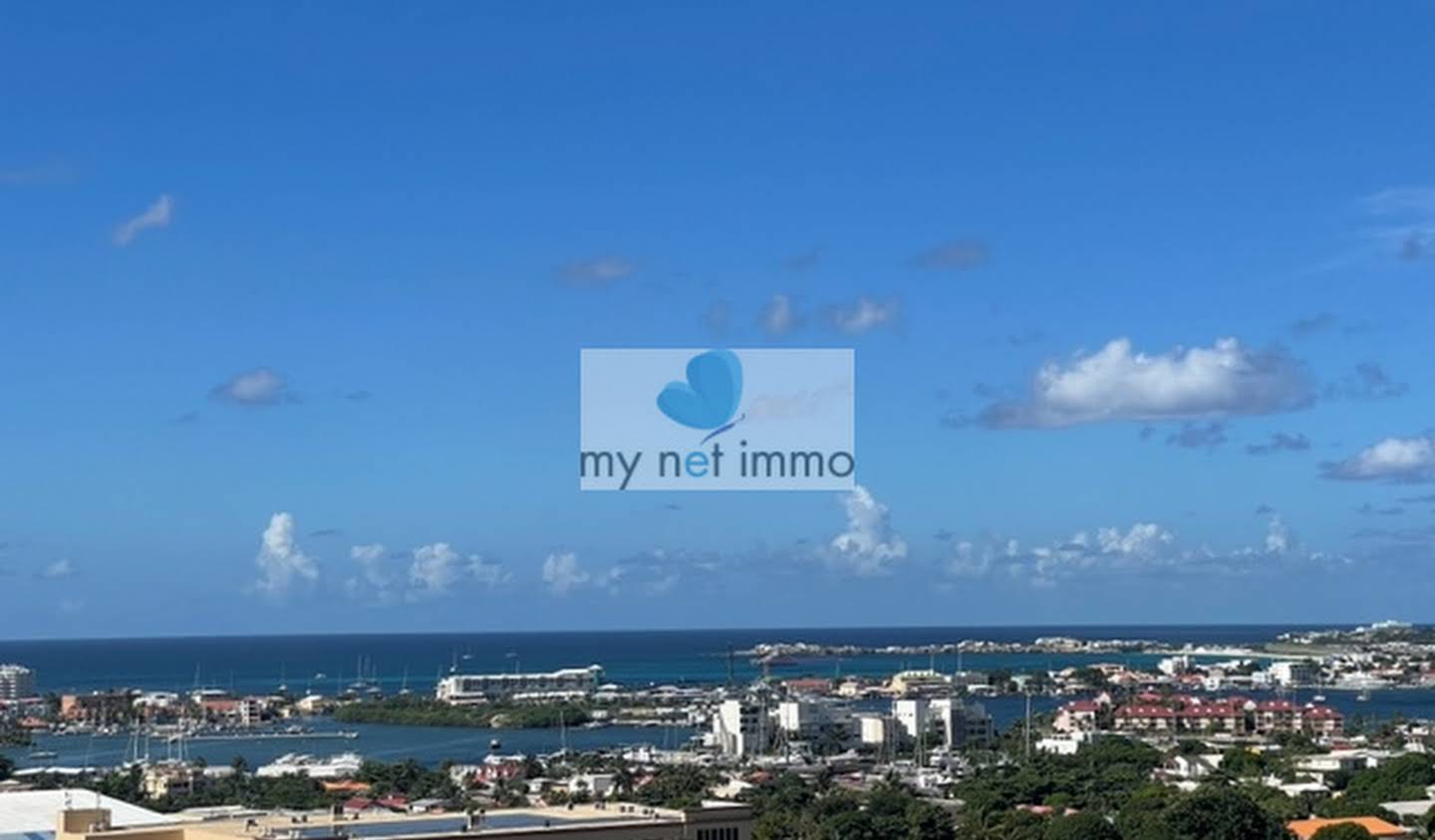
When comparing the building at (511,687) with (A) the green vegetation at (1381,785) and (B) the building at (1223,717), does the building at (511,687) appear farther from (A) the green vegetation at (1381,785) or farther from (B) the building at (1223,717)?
(A) the green vegetation at (1381,785)

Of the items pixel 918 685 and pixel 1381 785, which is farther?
pixel 918 685

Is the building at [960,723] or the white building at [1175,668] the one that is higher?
the white building at [1175,668]

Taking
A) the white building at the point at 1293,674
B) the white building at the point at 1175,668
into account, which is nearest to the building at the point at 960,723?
the white building at the point at 1293,674

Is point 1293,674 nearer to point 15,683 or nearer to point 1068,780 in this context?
point 1068,780

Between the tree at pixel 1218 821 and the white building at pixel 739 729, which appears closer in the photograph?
the tree at pixel 1218 821

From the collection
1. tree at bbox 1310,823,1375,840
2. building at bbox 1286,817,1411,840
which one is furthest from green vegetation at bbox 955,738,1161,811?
tree at bbox 1310,823,1375,840

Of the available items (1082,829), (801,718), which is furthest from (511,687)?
(1082,829)
